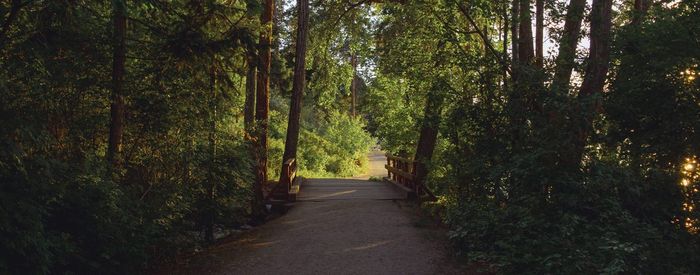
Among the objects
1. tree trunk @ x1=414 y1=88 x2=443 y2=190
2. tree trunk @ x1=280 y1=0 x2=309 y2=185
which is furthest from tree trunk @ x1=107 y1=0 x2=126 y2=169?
tree trunk @ x1=280 y1=0 x2=309 y2=185

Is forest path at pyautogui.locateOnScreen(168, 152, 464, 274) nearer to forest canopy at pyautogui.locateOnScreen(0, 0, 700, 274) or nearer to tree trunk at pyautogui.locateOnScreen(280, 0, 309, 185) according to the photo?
forest canopy at pyautogui.locateOnScreen(0, 0, 700, 274)

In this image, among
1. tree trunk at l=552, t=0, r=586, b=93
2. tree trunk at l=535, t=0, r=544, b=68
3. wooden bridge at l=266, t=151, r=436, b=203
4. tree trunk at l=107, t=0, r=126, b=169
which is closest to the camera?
tree trunk at l=107, t=0, r=126, b=169

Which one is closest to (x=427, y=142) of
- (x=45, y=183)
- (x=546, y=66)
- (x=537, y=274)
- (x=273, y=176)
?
(x=546, y=66)

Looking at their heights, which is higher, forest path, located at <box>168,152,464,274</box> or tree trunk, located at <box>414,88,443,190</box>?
tree trunk, located at <box>414,88,443,190</box>

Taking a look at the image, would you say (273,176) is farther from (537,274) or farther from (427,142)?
(537,274)

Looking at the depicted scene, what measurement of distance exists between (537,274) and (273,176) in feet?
59.3

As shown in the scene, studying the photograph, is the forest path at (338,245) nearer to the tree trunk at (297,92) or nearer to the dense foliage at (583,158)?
the dense foliage at (583,158)

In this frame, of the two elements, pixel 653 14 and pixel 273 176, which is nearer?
pixel 653 14

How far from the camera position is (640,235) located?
6.25m

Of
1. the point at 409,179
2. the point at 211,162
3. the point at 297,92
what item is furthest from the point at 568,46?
the point at 297,92

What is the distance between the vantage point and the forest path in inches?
319

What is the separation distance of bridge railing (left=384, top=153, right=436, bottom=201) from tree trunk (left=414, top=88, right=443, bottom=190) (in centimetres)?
18

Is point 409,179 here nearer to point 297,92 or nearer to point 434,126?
point 297,92

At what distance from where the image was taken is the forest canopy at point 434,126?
5.92 meters
